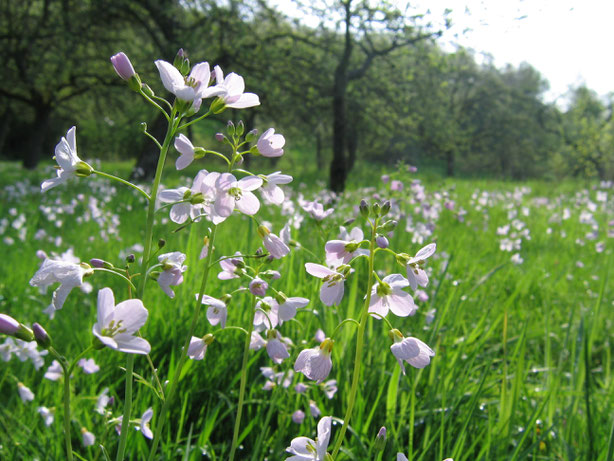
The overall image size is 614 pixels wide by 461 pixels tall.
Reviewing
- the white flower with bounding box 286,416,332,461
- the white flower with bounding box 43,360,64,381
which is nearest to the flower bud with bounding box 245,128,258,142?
the white flower with bounding box 286,416,332,461

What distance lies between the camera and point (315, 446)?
3.07ft

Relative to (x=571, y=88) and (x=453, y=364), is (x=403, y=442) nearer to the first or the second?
(x=453, y=364)

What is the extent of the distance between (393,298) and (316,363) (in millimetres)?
242

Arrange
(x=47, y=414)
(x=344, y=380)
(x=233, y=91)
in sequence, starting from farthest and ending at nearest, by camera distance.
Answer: (x=344, y=380)
(x=47, y=414)
(x=233, y=91)

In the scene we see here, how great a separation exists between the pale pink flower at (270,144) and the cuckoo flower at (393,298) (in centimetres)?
42

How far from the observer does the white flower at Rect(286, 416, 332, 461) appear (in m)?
0.87

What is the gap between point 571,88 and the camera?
5825 cm

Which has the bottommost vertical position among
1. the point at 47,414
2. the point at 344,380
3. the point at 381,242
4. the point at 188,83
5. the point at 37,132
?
the point at 47,414

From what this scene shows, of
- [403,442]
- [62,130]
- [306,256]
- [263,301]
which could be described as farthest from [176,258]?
[62,130]

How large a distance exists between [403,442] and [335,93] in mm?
10383

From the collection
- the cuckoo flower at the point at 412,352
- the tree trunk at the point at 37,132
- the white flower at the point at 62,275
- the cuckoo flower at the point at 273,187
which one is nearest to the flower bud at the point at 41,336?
the white flower at the point at 62,275

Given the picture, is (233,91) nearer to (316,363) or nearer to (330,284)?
(330,284)

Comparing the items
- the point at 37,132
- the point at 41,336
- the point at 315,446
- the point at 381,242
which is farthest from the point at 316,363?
the point at 37,132

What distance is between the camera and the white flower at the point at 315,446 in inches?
34.4
